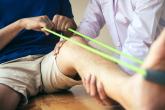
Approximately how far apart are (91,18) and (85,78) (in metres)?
0.51

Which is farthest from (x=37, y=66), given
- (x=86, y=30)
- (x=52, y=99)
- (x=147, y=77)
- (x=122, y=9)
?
(x=147, y=77)

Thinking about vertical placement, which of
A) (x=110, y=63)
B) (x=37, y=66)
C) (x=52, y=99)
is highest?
(x=110, y=63)

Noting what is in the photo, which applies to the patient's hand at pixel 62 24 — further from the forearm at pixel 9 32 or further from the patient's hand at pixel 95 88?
the patient's hand at pixel 95 88

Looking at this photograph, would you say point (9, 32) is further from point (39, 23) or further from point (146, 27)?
point (146, 27)

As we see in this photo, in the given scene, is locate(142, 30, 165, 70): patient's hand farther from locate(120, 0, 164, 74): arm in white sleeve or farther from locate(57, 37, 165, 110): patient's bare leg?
locate(120, 0, 164, 74): arm in white sleeve

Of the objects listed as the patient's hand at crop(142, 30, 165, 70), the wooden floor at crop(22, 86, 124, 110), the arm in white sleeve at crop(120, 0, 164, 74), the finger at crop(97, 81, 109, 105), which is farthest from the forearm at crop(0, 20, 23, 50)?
the patient's hand at crop(142, 30, 165, 70)

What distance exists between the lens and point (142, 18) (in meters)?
1.09

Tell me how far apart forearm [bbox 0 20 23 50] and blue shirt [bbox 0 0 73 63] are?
65mm

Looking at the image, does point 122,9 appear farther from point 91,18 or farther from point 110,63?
point 110,63

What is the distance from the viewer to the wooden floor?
3.65ft

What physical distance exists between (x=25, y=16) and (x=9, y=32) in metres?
0.15

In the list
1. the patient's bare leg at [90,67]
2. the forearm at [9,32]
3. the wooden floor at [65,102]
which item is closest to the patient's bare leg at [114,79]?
the patient's bare leg at [90,67]

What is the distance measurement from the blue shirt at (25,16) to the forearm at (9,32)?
0.07 metres

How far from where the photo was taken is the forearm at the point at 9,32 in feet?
4.05
